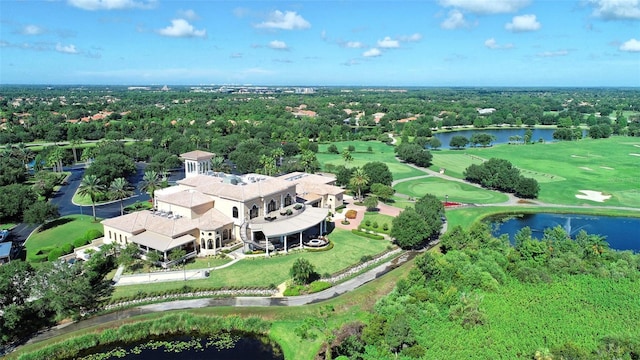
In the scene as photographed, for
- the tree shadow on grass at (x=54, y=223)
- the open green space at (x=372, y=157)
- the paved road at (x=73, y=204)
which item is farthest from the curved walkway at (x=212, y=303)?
the open green space at (x=372, y=157)

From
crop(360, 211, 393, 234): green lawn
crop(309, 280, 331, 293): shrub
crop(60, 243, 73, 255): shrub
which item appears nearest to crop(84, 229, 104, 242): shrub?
crop(60, 243, 73, 255): shrub

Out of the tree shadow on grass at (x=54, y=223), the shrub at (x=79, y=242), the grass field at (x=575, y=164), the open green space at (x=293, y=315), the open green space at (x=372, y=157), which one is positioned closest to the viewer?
the open green space at (x=293, y=315)

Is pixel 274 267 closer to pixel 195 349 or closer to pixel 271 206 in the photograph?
pixel 271 206

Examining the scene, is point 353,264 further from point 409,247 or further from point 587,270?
point 587,270

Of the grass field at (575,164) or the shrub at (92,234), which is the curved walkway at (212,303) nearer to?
the shrub at (92,234)

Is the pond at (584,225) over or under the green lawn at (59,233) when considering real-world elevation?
under

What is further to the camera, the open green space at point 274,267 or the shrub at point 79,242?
the shrub at point 79,242

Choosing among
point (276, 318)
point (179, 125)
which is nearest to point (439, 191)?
point (276, 318)

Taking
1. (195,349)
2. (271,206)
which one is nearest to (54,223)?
(271,206)
